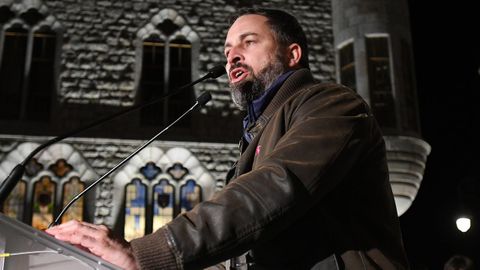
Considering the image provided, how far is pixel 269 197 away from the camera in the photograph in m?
1.38

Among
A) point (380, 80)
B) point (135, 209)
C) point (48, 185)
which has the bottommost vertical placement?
point (135, 209)

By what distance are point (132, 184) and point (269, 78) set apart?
740 cm

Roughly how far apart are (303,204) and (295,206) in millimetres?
23

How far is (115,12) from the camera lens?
994 cm

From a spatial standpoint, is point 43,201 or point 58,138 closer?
point 58,138

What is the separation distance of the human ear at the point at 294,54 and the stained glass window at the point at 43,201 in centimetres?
735

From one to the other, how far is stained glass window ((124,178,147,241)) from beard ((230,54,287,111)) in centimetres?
705

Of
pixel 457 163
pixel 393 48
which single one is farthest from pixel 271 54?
pixel 457 163

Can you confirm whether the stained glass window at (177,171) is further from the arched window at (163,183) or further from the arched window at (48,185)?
the arched window at (48,185)

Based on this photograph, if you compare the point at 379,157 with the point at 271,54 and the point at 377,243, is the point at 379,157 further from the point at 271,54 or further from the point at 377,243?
the point at 271,54

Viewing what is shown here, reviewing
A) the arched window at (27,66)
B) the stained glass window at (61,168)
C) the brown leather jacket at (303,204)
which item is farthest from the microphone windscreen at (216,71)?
the arched window at (27,66)

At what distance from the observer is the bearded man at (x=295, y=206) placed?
133 centimetres

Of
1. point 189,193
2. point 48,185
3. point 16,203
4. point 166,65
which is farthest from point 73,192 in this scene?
point 166,65

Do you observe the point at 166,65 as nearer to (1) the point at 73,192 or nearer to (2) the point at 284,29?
(1) the point at 73,192
